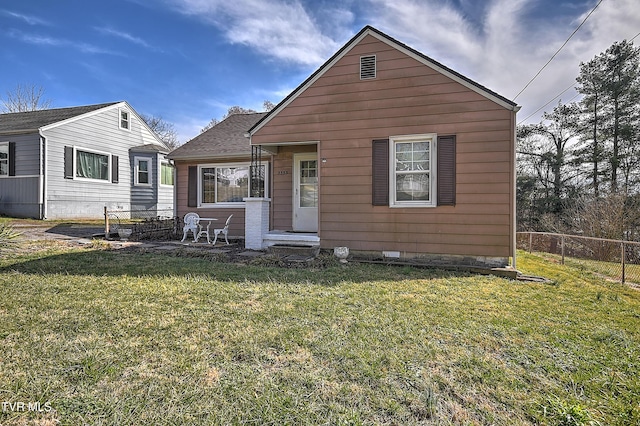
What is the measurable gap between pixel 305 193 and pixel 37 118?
14475 mm

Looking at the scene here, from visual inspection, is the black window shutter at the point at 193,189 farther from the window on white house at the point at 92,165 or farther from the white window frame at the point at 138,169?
the white window frame at the point at 138,169

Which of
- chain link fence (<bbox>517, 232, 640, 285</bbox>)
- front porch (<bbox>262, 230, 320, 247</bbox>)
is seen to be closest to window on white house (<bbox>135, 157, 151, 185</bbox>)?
front porch (<bbox>262, 230, 320, 247</bbox>)

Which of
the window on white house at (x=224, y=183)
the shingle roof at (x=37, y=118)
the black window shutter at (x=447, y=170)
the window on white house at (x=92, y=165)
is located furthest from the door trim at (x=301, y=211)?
the shingle roof at (x=37, y=118)

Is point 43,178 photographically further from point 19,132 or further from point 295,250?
point 295,250

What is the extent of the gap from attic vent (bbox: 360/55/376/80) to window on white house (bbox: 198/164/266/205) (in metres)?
4.59

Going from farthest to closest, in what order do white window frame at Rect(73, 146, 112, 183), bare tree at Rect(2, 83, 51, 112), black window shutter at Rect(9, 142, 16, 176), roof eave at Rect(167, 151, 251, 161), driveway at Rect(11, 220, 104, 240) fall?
bare tree at Rect(2, 83, 51, 112) < white window frame at Rect(73, 146, 112, 183) < black window shutter at Rect(9, 142, 16, 176) < roof eave at Rect(167, 151, 251, 161) < driveway at Rect(11, 220, 104, 240)

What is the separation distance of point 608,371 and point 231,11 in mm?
10356

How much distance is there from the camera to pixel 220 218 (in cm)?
1004

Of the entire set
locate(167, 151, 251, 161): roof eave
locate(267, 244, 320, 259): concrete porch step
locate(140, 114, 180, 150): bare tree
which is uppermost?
locate(140, 114, 180, 150): bare tree

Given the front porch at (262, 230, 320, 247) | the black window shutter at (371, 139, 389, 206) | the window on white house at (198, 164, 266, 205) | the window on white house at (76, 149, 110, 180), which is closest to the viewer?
the black window shutter at (371, 139, 389, 206)

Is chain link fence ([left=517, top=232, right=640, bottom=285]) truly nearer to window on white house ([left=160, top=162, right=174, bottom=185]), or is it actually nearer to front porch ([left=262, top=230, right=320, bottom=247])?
front porch ([left=262, top=230, right=320, bottom=247])

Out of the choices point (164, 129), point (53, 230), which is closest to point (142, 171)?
point (53, 230)

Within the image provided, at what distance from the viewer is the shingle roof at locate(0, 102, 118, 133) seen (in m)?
13.4

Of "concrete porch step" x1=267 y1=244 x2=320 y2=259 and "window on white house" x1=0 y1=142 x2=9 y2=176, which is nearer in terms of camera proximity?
"concrete porch step" x1=267 y1=244 x2=320 y2=259
